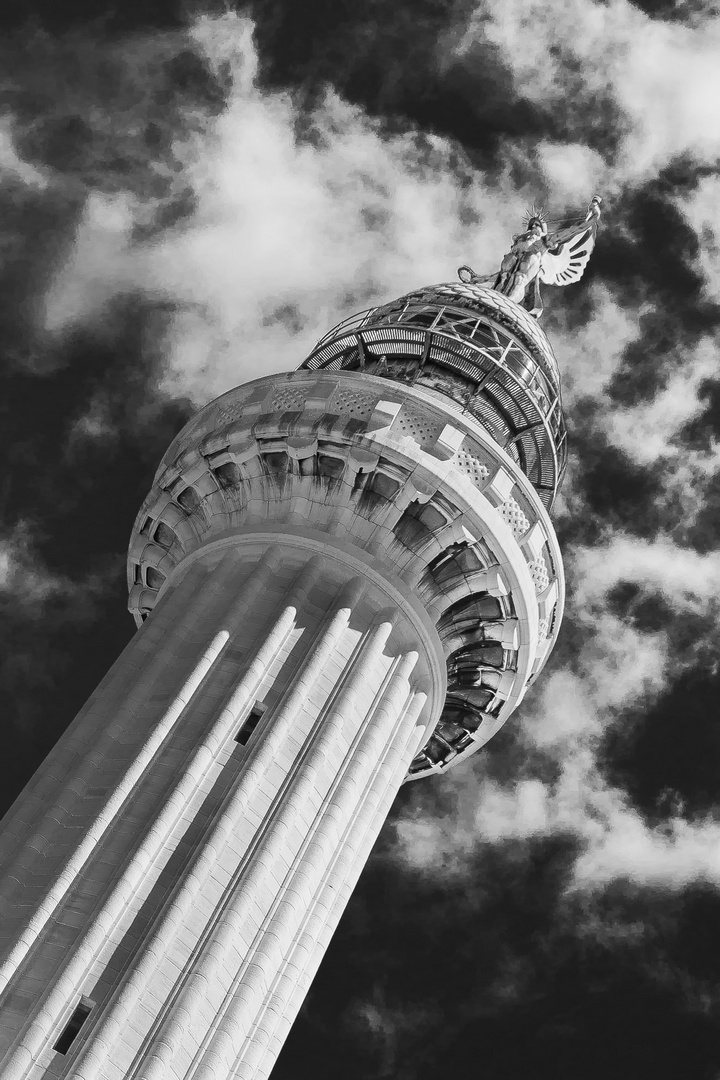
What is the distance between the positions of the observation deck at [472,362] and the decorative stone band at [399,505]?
5591 millimetres

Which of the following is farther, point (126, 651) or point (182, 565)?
point (182, 565)

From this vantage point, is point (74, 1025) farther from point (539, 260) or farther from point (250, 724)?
point (539, 260)

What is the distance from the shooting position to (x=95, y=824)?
25.1 m

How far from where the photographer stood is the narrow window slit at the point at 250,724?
2716 centimetres

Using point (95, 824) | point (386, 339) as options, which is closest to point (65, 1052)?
point (95, 824)

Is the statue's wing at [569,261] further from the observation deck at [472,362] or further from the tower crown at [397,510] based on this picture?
the tower crown at [397,510]

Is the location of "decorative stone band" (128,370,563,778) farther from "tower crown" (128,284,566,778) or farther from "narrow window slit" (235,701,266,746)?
"narrow window slit" (235,701,266,746)

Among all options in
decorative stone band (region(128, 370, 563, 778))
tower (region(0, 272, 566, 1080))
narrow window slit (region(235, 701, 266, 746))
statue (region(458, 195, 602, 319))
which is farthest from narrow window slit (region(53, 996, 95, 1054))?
statue (region(458, 195, 602, 319))

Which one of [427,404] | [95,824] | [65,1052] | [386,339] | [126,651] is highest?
[386,339]

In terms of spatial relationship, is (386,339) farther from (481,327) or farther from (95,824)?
(95,824)

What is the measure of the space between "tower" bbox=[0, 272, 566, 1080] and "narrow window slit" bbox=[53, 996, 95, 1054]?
7 cm

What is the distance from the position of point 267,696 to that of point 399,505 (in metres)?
7.13

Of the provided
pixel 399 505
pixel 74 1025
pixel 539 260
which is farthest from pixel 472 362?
pixel 74 1025

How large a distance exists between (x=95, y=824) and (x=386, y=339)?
2201 centimetres
